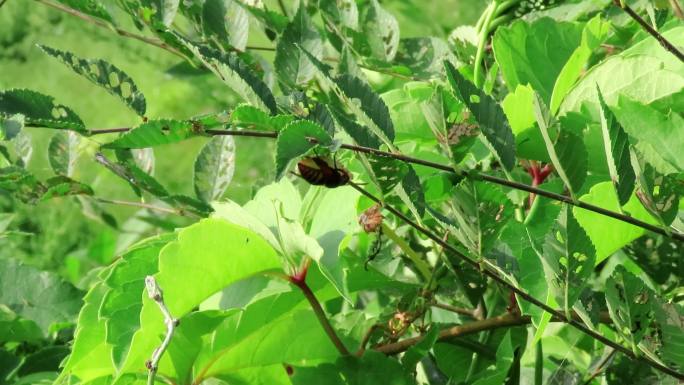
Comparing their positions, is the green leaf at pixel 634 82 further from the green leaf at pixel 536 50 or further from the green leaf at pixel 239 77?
the green leaf at pixel 239 77

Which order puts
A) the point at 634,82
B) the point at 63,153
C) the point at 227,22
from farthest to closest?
the point at 63,153, the point at 227,22, the point at 634,82

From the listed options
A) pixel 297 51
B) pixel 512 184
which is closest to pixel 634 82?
pixel 512 184

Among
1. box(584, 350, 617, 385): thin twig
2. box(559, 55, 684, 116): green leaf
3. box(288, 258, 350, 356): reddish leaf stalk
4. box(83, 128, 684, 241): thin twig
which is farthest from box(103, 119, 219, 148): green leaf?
box(584, 350, 617, 385): thin twig

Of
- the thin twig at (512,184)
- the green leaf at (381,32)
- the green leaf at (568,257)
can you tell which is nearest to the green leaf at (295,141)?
the thin twig at (512,184)

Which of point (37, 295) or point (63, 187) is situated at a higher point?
point (63, 187)

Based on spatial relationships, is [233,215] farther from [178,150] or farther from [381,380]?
[178,150]

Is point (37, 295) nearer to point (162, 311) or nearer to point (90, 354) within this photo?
point (90, 354)

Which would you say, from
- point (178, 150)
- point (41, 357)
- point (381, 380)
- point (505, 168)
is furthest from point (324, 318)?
point (178, 150)
